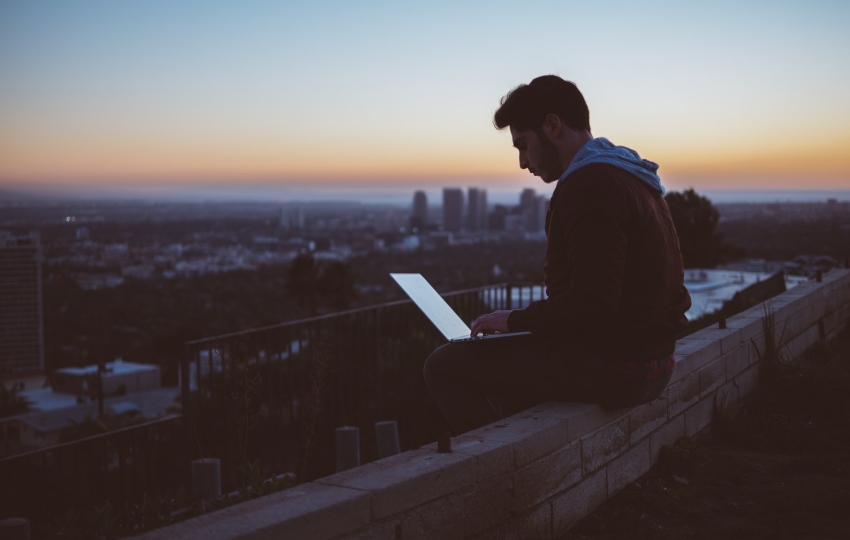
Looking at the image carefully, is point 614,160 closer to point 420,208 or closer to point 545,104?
point 545,104

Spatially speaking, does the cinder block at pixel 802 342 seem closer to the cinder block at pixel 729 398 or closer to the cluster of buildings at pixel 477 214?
the cinder block at pixel 729 398

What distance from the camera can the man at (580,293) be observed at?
2771mm

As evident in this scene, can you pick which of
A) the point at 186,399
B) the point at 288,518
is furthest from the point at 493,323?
the point at 186,399

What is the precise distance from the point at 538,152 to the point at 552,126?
126 millimetres

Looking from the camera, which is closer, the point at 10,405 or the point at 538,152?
the point at 538,152

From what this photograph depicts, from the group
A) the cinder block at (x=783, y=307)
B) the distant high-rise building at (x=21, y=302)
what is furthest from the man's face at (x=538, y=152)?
the distant high-rise building at (x=21, y=302)

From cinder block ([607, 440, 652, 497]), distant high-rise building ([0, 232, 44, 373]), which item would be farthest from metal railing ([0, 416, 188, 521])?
distant high-rise building ([0, 232, 44, 373])

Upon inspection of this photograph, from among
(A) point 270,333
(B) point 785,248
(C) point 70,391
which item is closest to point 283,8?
(B) point 785,248

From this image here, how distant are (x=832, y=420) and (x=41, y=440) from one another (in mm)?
30190

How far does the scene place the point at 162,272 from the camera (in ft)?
216

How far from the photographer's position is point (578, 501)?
3.11 m

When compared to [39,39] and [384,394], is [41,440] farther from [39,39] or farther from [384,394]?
[384,394]

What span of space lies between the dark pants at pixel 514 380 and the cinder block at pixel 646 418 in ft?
1.01

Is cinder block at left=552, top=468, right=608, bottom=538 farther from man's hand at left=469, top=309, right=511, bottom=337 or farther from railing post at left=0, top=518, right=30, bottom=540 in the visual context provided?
railing post at left=0, top=518, right=30, bottom=540
